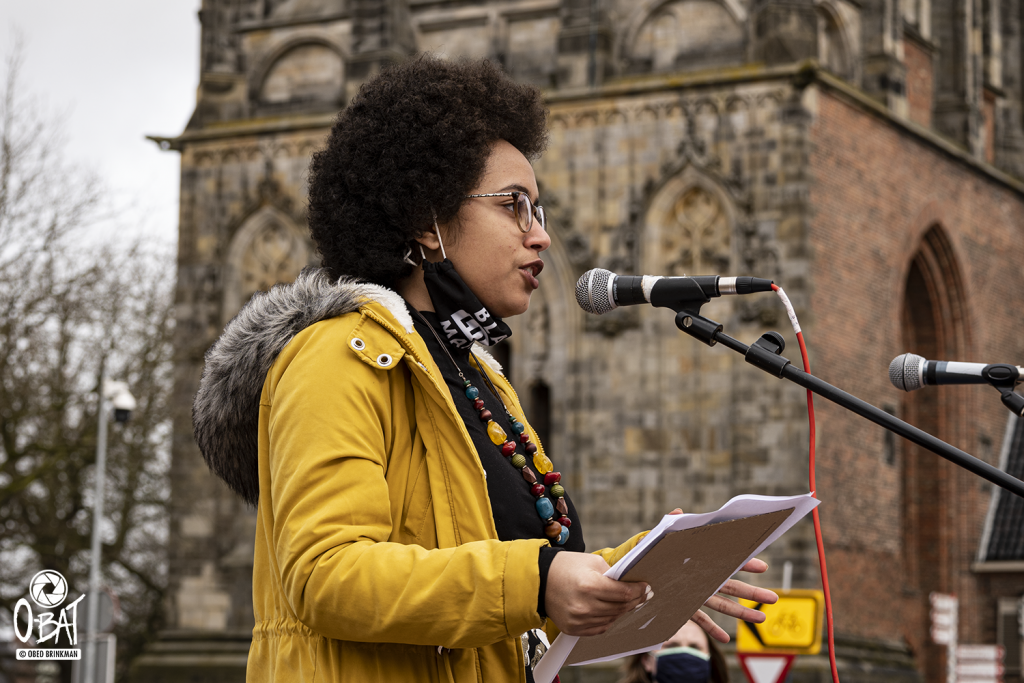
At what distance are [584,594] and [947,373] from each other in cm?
169

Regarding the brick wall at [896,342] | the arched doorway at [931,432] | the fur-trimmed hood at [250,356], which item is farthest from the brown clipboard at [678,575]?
the arched doorway at [931,432]

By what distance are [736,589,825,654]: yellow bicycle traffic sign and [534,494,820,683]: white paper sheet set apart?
682 centimetres

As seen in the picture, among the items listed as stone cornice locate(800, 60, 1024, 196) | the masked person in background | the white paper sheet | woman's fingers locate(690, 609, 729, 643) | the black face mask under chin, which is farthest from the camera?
stone cornice locate(800, 60, 1024, 196)

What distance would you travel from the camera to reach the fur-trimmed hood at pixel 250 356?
2891mm

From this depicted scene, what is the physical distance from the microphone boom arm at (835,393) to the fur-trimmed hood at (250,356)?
919 mm

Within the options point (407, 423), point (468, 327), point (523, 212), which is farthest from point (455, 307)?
point (407, 423)

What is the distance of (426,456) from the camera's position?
281 cm

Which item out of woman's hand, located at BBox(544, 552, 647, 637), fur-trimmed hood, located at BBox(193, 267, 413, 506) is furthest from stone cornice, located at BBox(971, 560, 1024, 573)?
woman's hand, located at BBox(544, 552, 647, 637)

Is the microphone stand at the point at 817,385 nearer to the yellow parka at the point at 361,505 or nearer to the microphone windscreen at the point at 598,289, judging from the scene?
the microphone windscreen at the point at 598,289

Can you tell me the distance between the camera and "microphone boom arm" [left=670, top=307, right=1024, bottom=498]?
10.8 ft

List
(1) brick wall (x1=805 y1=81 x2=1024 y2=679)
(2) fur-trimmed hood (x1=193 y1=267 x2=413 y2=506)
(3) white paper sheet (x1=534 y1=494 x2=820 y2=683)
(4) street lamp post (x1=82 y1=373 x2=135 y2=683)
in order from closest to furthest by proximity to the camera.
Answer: (3) white paper sheet (x1=534 y1=494 x2=820 y2=683) → (2) fur-trimmed hood (x1=193 y1=267 x2=413 y2=506) → (4) street lamp post (x1=82 y1=373 x2=135 y2=683) → (1) brick wall (x1=805 y1=81 x2=1024 y2=679)

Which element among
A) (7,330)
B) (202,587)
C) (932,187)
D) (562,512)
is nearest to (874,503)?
(932,187)

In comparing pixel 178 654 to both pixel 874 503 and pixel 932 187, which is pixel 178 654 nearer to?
pixel 874 503

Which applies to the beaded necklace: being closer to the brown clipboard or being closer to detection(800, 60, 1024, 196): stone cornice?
the brown clipboard
